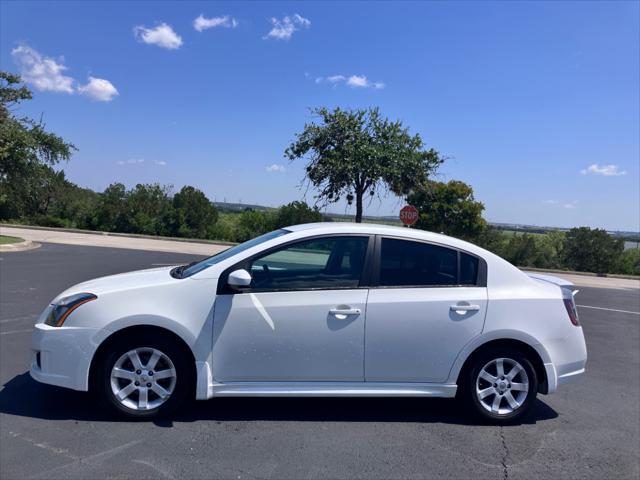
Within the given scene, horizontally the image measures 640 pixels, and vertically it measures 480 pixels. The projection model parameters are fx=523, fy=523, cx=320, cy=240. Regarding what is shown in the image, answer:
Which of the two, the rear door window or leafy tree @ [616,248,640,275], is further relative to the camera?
leafy tree @ [616,248,640,275]

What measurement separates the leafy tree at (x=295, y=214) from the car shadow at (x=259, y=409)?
19799 mm

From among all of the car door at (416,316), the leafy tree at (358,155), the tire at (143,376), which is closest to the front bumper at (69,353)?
the tire at (143,376)

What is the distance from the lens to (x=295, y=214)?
2623 cm

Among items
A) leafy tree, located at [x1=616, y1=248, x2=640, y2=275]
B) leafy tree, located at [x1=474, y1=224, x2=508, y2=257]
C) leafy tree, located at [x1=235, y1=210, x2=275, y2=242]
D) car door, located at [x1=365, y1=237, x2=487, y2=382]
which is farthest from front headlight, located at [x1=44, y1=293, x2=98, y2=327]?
leafy tree, located at [x1=616, y1=248, x2=640, y2=275]

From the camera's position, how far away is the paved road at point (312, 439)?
345cm

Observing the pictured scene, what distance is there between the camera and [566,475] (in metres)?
3.57

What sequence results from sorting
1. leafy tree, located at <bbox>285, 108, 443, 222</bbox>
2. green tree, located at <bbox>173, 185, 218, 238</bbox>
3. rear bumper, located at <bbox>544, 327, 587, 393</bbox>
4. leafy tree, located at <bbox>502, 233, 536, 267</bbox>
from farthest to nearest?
1. green tree, located at <bbox>173, 185, 218, 238</bbox>
2. leafy tree, located at <bbox>502, 233, 536, 267</bbox>
3. leafy tree, located at <bbox>285, 108, 443, 222</bbox>
4. rear bumper, located at <bbox>544, 327, 587, 393</bbox>

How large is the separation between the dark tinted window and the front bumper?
2.88 metres

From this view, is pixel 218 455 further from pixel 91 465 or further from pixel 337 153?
pixel 337 153

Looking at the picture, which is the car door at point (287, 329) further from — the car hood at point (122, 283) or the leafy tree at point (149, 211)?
the leafy tree at point (149, 211)

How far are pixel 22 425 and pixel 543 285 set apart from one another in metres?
4.35

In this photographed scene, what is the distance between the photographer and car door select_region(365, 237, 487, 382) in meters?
4.16

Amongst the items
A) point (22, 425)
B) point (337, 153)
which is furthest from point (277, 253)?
point (337, 153)

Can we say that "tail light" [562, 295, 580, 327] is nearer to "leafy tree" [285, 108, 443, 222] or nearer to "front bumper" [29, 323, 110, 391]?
"front bumper" [29, 323, 110, 391]
